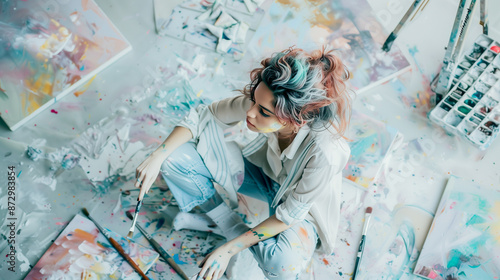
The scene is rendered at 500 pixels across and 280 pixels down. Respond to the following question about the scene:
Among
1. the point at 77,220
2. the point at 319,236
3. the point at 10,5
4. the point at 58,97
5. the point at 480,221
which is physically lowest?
the point at 480,221

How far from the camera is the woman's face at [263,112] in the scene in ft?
3.76

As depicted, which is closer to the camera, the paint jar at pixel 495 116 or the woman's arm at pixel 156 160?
the woman's arm at pixel 156 160

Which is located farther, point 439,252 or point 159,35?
point 159,35

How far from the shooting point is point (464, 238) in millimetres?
1697

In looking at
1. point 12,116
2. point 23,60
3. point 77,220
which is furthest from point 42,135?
point 77,220

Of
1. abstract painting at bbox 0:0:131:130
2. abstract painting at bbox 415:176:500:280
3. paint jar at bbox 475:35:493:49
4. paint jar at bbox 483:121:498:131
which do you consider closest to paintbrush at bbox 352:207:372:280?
abstract painting at bbox 415:176:500:280

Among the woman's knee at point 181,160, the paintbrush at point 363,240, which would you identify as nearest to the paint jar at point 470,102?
the paintbrush at point 363,240

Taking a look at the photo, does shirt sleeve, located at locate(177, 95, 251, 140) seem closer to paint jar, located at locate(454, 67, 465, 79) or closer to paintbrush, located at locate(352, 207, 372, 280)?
paintbrush, located at locate(352, 207, 372, 280)

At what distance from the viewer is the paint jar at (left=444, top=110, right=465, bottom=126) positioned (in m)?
1.93

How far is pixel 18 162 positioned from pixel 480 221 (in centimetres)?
202

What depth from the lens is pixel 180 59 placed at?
6.95 ft

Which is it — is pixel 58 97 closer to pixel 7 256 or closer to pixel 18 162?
pixel 18 162

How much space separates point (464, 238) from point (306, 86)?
1111mm

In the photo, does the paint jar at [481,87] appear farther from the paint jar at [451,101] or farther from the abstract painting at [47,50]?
the abstract painting at [47,50]
